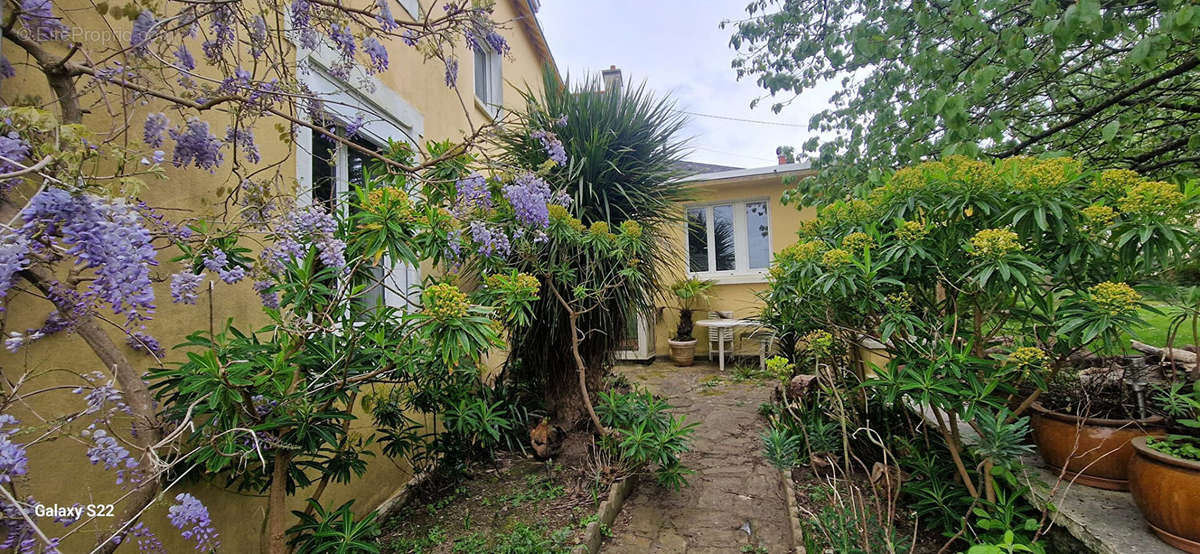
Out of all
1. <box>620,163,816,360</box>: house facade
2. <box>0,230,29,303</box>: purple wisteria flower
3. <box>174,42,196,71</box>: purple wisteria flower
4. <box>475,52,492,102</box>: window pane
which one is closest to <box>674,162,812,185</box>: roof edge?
<box>620,163,816,360</box>: house facade

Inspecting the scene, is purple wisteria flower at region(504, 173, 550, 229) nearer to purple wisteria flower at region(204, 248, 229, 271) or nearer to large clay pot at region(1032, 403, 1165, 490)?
purple wisteria flower at region(204, 248, 229, 271)

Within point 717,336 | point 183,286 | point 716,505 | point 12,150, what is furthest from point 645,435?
point 717,336

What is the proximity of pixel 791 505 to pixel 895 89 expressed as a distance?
3.32 meters

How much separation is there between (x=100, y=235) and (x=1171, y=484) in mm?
3584

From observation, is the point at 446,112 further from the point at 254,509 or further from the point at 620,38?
the point at 620,38

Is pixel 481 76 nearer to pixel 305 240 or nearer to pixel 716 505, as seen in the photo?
pixel 305 240

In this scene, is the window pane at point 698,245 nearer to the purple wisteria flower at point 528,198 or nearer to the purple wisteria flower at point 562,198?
the purple wisteria flower at point 562,198

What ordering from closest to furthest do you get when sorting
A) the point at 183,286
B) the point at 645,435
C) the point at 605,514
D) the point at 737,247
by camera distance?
the point at 183,286 < the point at 605,514 < the point at 645,435 < the point at 737,247

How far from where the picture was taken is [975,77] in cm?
283

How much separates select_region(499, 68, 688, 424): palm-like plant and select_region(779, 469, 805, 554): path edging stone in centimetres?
156

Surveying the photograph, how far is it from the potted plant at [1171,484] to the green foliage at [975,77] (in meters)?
1.63

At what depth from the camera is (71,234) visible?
109 centimetres

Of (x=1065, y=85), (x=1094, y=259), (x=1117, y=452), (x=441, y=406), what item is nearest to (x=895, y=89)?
(x=1065, y=85)

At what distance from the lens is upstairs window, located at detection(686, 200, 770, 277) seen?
8266 mm
